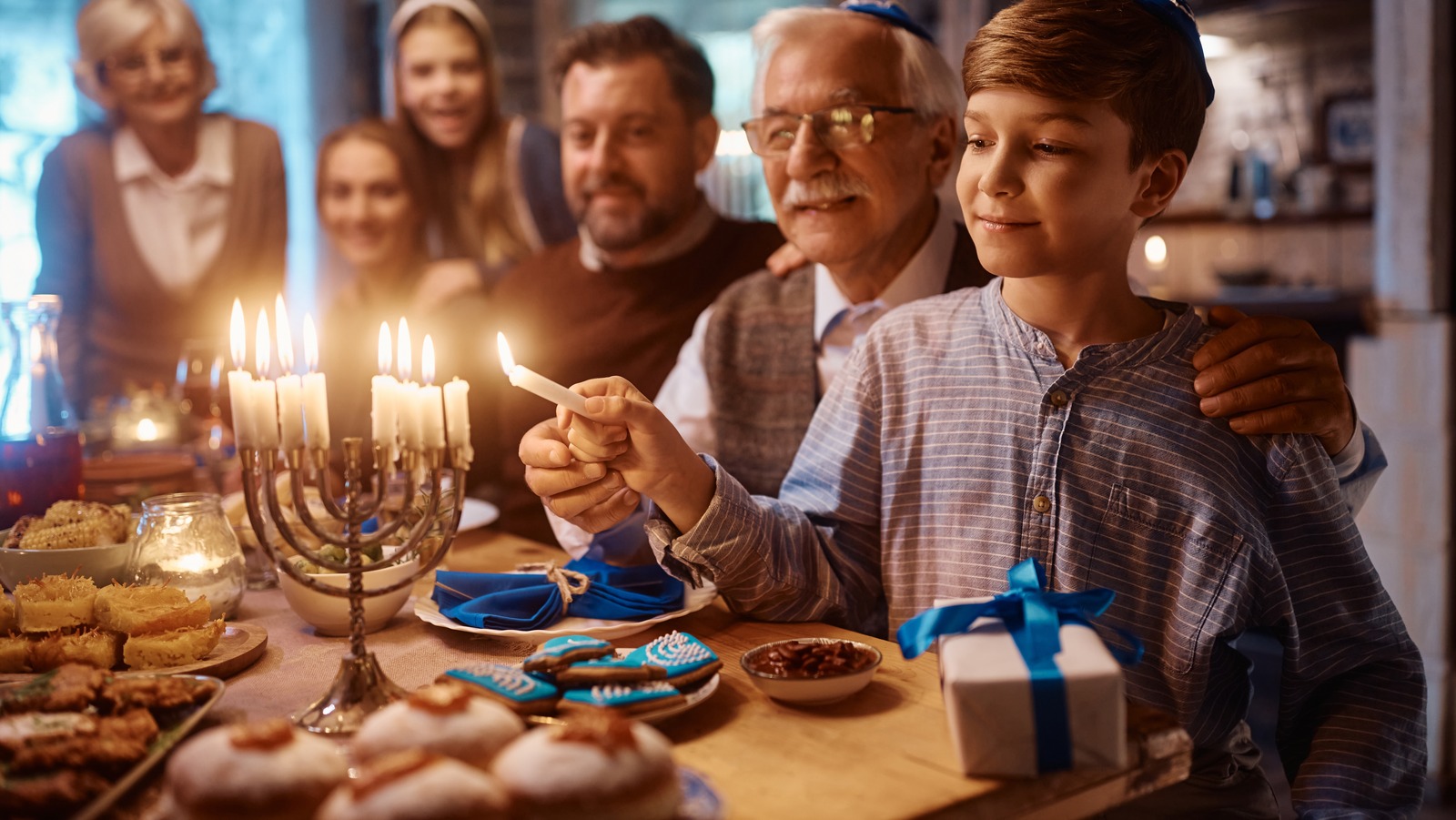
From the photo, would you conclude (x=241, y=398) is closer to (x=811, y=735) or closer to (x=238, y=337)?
(x=238, y=337)

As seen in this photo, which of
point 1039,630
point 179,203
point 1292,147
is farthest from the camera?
point 1292,147

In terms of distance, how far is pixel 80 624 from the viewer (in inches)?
56.6

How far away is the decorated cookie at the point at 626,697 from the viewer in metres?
1.14

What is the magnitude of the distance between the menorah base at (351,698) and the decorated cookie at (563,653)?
0.52 feet

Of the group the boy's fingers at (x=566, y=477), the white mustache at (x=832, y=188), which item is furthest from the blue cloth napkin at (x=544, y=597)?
the white mustache at (x=832, y=188)

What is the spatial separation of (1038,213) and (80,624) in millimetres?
1309

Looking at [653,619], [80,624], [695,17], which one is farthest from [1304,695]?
[695,17]

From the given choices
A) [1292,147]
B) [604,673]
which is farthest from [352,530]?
[1292,147]

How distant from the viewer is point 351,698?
1.24m

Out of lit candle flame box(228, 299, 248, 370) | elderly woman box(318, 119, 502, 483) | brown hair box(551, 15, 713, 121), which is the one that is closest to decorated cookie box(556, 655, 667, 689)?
lit candle flame box(228, 299, 248, 370)

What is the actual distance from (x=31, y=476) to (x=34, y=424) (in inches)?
5.1

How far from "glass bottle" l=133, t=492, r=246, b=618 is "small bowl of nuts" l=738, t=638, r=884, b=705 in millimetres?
748

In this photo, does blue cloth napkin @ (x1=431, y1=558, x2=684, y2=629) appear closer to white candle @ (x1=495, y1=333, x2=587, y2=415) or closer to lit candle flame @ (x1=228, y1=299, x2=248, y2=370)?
white candle @ (x1=495, y1=333, x2=587, y2=415)

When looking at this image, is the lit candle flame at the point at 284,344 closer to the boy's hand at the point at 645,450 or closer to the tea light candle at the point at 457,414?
the tea light candle at the point at 457,414
